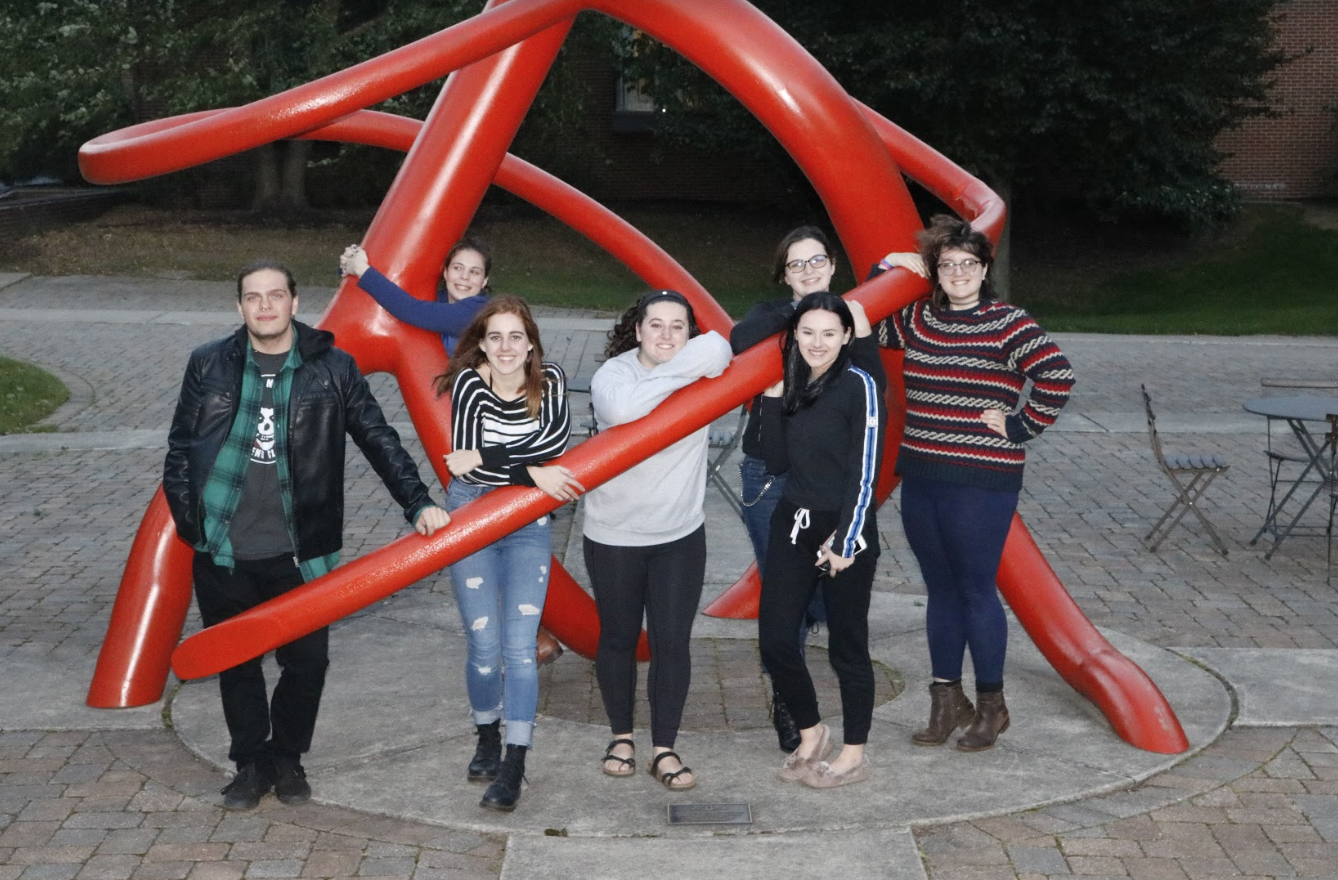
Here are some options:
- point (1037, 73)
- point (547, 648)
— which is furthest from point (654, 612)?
point (1037, 73)

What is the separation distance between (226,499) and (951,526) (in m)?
2.27

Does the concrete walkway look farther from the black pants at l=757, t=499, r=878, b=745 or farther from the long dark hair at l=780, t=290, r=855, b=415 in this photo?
the long dark hair at l=780, t=290, r=855, b=415

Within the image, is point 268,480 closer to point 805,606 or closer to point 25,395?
point 805,606

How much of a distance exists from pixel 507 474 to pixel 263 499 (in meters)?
0.73

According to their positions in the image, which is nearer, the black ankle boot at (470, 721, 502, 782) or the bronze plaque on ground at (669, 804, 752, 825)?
the bronze plaque on ground at (669, 804, 752, 825)

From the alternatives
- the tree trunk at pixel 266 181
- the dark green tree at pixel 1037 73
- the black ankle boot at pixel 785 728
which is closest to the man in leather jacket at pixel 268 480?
the black ankle boot at pixel 785 728

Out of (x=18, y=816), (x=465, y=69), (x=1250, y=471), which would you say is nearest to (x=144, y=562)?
(x=18, y=816)

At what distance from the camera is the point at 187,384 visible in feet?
15.3

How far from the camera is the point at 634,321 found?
5066mm

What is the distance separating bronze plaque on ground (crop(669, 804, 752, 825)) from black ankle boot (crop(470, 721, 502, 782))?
61 cm

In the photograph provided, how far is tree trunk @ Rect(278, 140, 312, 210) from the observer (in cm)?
2722

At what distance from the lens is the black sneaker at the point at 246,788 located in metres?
4.75

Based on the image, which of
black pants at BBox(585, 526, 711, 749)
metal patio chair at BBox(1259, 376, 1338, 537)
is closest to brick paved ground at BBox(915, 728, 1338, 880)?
black pants at BBox(585, 526, 711, 749)

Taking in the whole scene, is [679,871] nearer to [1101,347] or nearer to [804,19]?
[1101,347]
